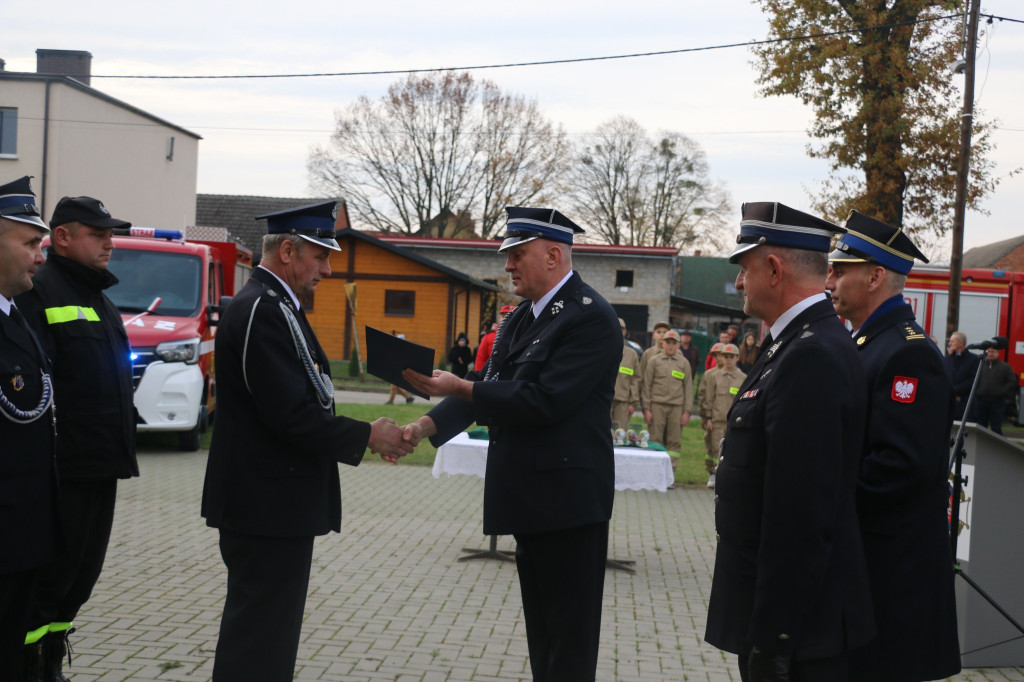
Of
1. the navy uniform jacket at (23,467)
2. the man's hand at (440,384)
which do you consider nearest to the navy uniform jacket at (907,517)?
the man's hand at (440,384)

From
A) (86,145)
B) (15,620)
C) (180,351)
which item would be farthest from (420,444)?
(86,145)

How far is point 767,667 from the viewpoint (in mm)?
2779

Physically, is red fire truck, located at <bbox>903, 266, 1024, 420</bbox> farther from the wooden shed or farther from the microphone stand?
the microphone stand

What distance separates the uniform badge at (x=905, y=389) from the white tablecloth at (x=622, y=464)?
4819mm

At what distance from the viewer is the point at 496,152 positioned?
5294 cm

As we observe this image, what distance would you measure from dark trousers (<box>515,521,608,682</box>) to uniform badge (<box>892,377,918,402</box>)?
1299 millimetres

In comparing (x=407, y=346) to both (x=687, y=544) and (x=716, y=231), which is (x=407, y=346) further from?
(x=716, y=231)

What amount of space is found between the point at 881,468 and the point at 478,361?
9.09 meters

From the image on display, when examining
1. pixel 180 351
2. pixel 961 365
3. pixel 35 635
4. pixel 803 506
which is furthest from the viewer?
pixel 961 365

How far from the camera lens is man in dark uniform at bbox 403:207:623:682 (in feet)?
12.4

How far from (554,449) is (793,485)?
125 cm

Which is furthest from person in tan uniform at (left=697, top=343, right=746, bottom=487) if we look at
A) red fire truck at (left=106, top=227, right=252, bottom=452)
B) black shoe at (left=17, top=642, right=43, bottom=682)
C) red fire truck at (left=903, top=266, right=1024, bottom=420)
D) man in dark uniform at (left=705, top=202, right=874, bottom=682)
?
red fire truck at (left=903, top=266, right=1024, bottom=420)

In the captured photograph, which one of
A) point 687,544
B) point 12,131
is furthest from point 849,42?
point 12,131

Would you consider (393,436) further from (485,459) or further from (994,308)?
(994,308)
